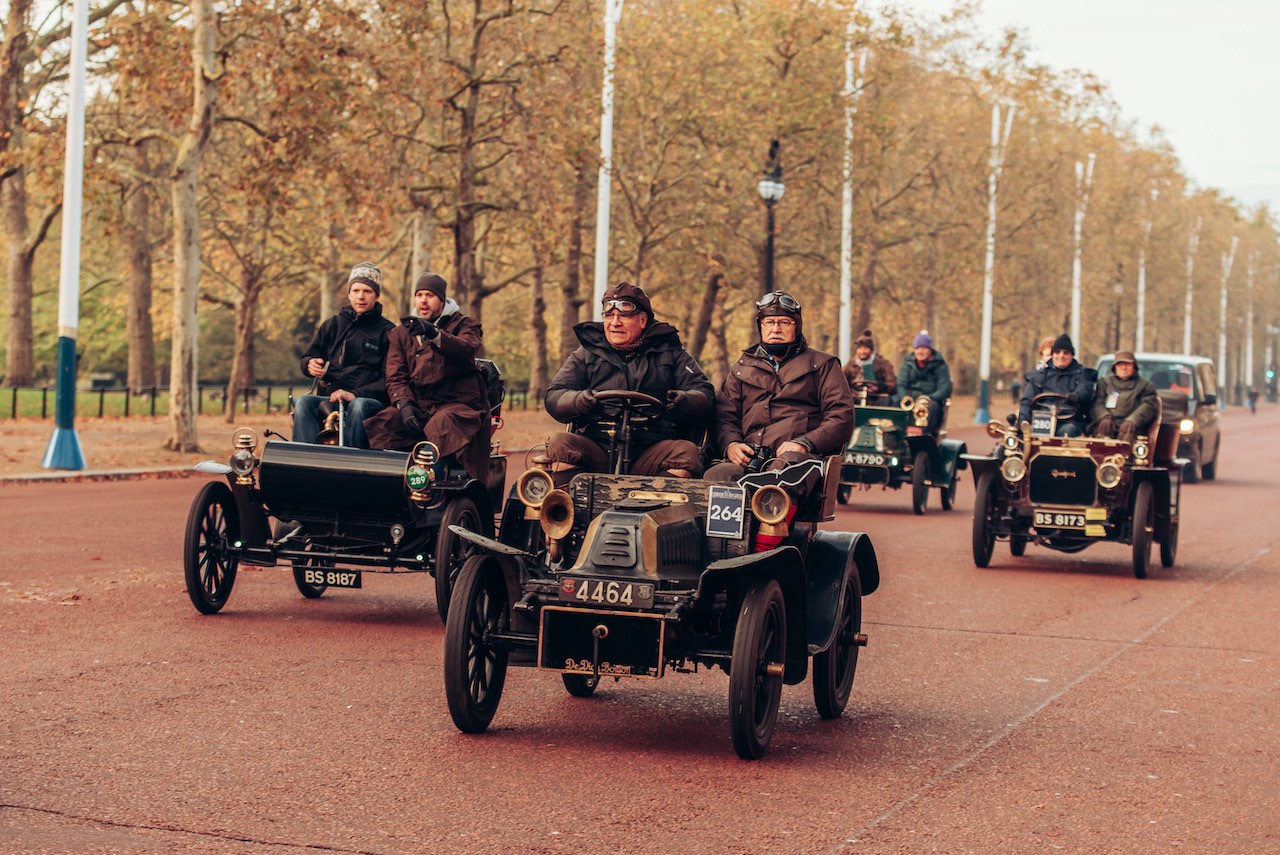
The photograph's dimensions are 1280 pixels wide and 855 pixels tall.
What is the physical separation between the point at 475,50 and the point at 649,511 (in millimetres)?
28207

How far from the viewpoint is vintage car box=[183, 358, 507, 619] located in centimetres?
1120

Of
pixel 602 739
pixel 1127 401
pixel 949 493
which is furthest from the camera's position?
pixel 949 493

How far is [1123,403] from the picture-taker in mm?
16703

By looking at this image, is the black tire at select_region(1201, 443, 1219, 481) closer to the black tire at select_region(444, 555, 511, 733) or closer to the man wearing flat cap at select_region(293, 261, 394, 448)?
the man wearing flat cap at select_region(293, 261, 394, 448)

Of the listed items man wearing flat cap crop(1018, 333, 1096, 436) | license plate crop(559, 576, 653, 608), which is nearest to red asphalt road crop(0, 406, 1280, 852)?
license plate crop(559, 576, 653, 608)

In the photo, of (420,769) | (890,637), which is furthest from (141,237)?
(420,769)

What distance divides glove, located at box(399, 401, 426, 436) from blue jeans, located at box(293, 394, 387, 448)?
35 cm

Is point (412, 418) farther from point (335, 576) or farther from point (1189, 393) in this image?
point (1189, 393)

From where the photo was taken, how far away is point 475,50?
34.8 metres

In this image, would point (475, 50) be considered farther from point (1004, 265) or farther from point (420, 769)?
point (1004, 265)

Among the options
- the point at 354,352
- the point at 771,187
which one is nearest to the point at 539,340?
the point at 771,187

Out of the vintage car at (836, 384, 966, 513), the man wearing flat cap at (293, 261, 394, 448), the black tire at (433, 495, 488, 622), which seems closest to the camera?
the black tire at (433, 495, 488, 622)

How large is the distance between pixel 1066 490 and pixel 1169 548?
1.20m

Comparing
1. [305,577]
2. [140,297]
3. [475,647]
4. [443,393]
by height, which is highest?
[140,297]
